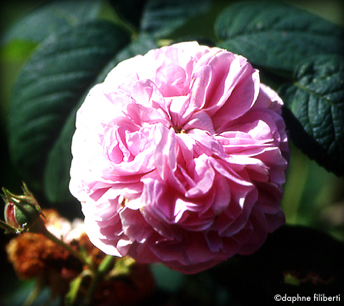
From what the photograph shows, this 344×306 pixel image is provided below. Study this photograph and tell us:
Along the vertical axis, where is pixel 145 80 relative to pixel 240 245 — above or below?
above

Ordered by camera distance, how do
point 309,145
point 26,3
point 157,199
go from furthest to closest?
point 26,3 < point 309,145 < point 157,199

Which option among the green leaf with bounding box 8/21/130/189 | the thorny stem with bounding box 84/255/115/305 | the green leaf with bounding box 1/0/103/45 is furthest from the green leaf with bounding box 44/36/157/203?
the green leaf with bounding box 1/0/103/45

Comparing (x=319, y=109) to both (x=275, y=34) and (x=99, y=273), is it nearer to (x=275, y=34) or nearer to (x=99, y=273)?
(x=275, y=34)

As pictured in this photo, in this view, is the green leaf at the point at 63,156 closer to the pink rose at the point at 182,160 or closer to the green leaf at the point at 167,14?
the green leaf at the point at 167,14

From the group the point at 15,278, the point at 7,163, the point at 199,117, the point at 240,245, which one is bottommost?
the point at 15,278

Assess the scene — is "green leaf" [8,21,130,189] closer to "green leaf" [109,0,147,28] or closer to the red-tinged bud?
"green leaf" [109,0,147,28]

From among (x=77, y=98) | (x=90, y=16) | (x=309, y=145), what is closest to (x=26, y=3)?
(x=90, y=16)

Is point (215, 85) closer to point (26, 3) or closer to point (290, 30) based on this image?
point (290, 30)
